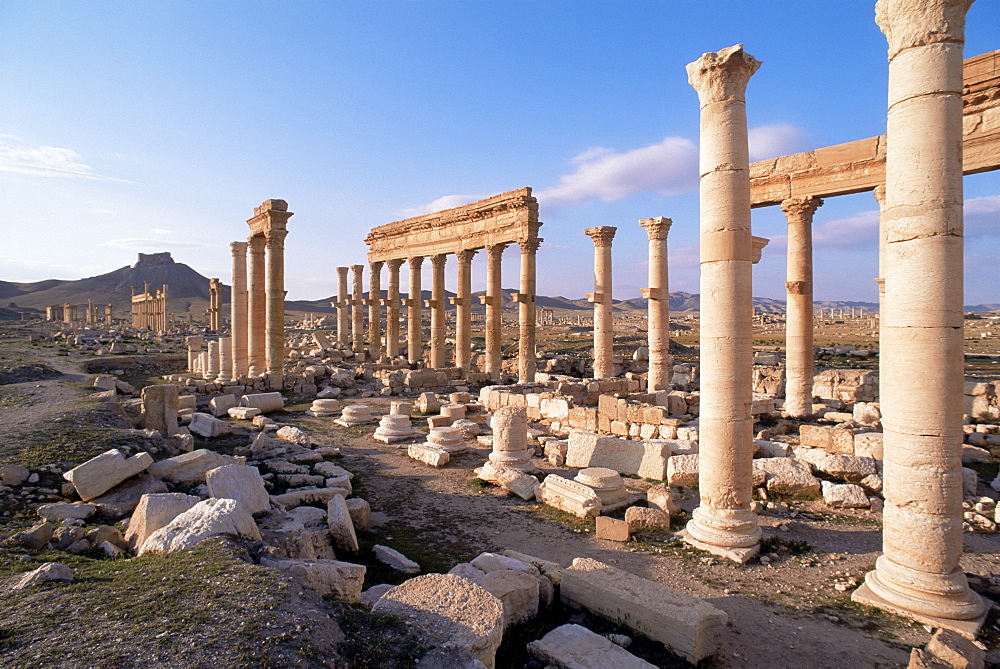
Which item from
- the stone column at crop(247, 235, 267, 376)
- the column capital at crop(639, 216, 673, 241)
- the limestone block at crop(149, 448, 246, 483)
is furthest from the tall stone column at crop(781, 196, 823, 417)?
the stone column at crop(247, 235, 267, 376)

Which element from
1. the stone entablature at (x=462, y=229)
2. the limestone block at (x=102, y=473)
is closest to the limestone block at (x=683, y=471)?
the limestone block at (x=102, y=473)

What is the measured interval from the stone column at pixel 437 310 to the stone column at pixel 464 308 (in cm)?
128

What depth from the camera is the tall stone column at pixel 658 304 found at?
63.9 ft

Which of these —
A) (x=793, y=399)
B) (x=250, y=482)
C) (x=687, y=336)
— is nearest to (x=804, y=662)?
(x=250, y=482)

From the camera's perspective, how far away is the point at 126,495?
25.8 feet

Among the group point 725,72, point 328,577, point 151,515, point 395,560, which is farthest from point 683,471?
point 151,515

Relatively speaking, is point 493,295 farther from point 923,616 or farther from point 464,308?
point 923,616

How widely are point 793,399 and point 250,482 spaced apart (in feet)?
48.9

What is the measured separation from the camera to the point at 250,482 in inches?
285

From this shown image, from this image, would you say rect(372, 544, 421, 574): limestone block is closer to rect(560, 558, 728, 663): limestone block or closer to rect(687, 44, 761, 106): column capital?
rect(560, 558, 728, 663): limestone block

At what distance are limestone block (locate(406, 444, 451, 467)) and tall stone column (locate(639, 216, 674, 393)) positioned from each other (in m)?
9.75

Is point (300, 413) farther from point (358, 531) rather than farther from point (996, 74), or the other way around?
point (996, 74)

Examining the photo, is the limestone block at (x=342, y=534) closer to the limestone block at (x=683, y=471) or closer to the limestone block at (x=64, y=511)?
the limestone block at (x=64, y=511)

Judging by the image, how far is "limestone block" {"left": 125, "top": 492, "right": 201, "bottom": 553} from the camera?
19.6 feet
